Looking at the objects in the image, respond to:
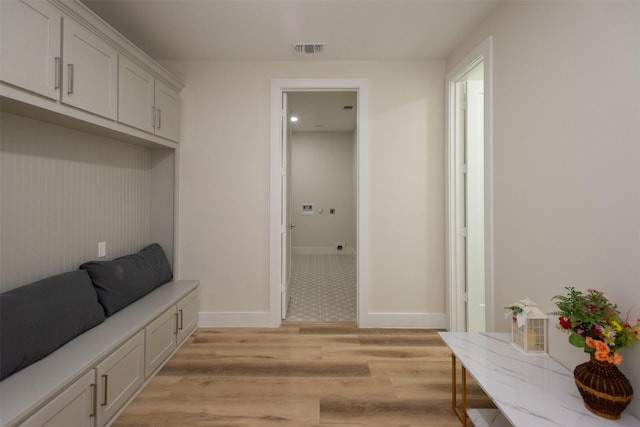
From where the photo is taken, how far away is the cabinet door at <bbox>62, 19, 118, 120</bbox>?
1.70 metres

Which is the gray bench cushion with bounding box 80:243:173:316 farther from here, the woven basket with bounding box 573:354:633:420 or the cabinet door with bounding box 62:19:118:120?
the woven basket with bounding box 573:354:633:420

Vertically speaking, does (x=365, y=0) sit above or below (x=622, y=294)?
above

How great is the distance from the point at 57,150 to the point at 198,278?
1.68m

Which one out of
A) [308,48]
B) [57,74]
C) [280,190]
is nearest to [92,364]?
[57,74]

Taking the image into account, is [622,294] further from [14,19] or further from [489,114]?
[14,19]

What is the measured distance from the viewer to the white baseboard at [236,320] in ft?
10.4

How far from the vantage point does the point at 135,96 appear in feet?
7.66

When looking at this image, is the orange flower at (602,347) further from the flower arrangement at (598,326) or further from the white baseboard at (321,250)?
the white baseboard at (321,250)

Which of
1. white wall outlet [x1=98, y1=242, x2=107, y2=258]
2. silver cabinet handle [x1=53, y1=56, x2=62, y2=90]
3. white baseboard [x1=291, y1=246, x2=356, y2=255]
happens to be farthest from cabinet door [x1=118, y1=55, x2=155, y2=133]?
white baseboard [x1=291, y1=246, x2=356, y2=255]

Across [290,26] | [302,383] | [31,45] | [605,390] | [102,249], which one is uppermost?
[290,26]

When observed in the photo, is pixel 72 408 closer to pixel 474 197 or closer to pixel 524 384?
pixel 524 384

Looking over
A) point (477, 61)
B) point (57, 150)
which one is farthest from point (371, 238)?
point (57, 150)

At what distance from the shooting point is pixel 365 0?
216 centimetres

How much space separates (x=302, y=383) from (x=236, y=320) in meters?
1.24
